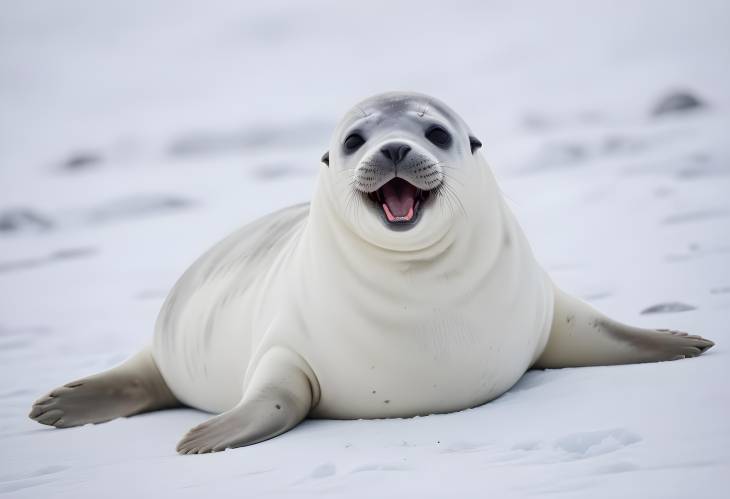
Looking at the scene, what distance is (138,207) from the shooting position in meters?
10.9

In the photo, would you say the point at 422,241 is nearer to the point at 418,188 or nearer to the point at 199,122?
the point at 418,188

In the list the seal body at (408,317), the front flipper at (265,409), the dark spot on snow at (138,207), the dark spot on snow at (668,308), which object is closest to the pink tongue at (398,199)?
the seal body at (408,317)

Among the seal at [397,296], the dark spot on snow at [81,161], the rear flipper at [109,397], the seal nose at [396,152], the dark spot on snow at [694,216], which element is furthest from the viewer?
the dark spot on snow at [81,161]

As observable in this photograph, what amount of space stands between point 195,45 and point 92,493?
78.0ft

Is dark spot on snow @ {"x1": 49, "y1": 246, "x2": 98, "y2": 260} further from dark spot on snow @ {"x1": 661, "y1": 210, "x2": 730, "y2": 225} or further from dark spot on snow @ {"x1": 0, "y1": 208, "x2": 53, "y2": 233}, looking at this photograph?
dark spot on snow @ {"x1": 661, "y1": 210, "x2": 730, "y2": 225}

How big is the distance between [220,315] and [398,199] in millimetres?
943

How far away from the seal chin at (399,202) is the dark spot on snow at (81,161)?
14.1 metres

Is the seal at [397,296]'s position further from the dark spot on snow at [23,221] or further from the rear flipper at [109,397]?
the dark spot on snow at [23,221]

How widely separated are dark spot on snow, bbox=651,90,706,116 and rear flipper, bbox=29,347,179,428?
10.4 metres

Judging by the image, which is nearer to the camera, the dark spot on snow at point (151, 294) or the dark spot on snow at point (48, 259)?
the dark spot on snow at point (151, 294)

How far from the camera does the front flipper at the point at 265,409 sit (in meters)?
2.54

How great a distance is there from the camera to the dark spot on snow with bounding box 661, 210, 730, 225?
597 cm

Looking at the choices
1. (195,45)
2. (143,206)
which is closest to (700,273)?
(143,206)

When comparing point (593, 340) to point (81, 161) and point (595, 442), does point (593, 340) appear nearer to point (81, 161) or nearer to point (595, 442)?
point (595, 442)
